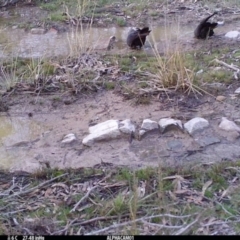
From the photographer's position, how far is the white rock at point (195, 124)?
14.4ft

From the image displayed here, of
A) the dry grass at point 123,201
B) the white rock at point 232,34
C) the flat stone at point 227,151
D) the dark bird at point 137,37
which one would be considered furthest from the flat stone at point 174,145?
the white rock at point 232,34

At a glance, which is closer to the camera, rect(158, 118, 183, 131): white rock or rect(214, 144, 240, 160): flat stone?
rect(214, 144, 240, 160): flat stone

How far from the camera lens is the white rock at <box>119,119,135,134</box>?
438 centimetres

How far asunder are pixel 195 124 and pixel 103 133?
0.74 meters

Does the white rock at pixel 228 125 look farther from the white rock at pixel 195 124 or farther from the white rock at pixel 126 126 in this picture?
the white rock at pixel 126 126

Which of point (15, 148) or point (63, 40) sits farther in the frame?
point (63, 40)

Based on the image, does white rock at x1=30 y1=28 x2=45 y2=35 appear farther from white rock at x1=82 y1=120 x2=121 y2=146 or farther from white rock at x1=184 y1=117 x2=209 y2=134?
white rock at x1=184 y1=117 x2=209 y2=134

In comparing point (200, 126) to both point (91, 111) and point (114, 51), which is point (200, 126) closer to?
point (91, 111)

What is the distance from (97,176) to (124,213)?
0.58 m

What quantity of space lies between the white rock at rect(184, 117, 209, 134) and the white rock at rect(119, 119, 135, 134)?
0.43 metres

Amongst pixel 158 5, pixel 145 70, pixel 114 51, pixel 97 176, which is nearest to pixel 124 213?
pixel 97 176

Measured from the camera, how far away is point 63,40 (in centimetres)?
707

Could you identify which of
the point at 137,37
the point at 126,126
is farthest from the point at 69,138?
the point at 137,37

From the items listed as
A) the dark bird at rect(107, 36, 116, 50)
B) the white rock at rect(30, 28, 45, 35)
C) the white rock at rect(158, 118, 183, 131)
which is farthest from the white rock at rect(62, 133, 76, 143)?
the white rock at rect(30, 28, 45, 35)
